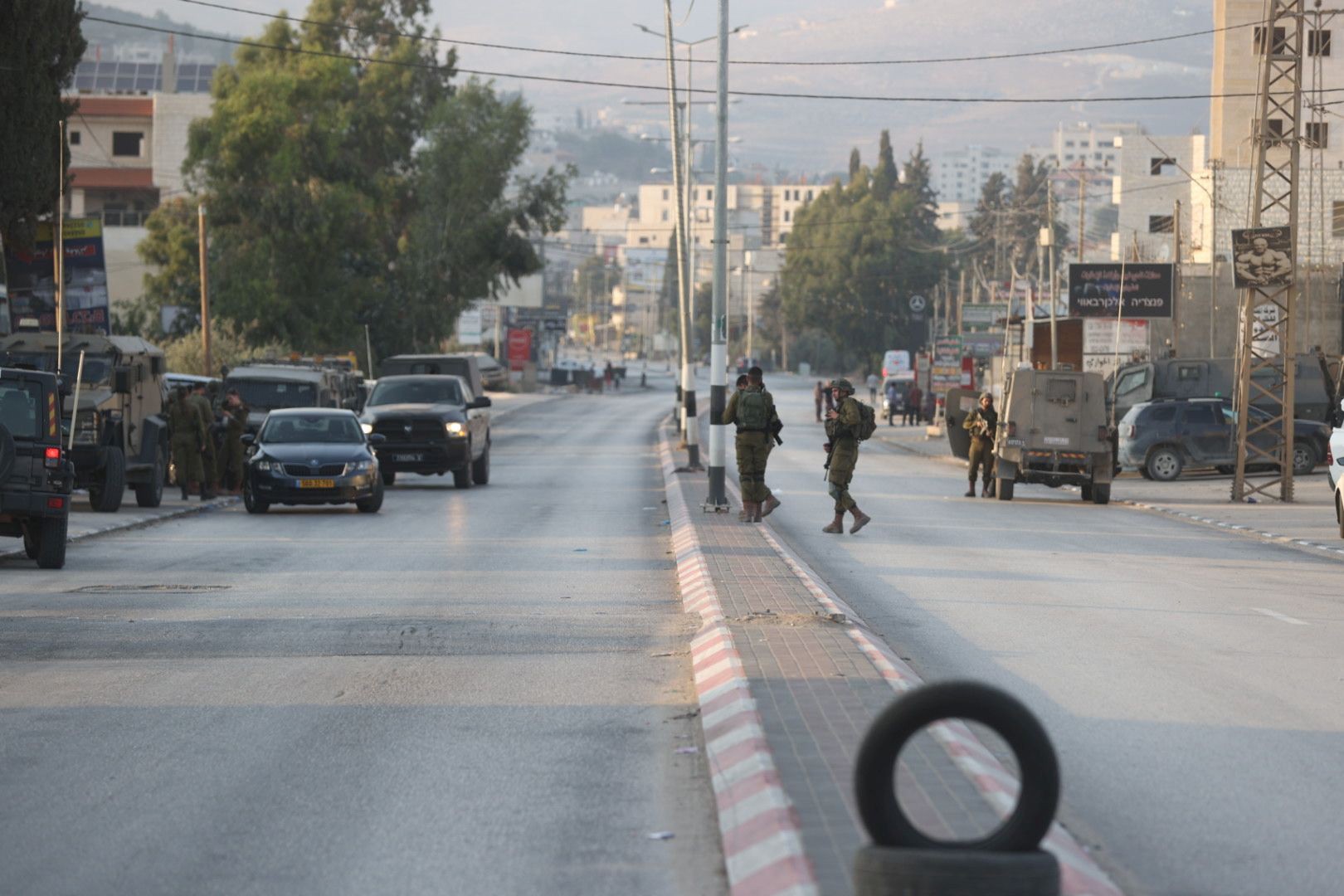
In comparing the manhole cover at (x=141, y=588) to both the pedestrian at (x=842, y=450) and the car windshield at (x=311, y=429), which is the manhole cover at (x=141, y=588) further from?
the car windshield at (x=311, y=429)

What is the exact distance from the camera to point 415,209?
254ft

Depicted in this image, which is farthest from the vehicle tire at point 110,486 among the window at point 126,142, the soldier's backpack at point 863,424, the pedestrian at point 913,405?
the window at point 126,142

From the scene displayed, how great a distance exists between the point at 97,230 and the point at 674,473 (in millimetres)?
11622

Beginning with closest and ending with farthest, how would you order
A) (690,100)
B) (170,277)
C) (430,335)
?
(690,100) → (170,277) → (430,335)

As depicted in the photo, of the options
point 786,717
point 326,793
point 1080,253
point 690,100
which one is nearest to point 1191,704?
point 786,717

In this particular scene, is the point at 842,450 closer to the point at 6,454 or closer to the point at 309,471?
the point at 309,471

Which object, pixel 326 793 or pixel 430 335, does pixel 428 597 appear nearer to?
pixel 326 793

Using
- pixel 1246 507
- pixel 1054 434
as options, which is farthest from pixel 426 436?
pixel 1246 507

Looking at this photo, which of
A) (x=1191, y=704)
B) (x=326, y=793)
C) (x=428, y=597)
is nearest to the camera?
(x=326, y=793)

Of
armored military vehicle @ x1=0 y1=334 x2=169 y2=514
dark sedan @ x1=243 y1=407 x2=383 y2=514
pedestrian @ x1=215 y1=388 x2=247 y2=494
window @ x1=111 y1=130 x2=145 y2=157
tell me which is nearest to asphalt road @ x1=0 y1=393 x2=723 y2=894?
armored military vehicle @ x1=0 y1=334 x2=169 y2=514

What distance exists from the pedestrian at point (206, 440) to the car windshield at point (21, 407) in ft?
33.4

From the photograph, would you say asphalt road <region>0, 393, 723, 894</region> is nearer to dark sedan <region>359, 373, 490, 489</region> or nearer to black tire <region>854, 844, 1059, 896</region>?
black tire <region>854, 844, 1059, 896</region>

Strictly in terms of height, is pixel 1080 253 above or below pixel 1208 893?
above

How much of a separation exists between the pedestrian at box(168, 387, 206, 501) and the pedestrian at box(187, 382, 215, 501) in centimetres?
7
